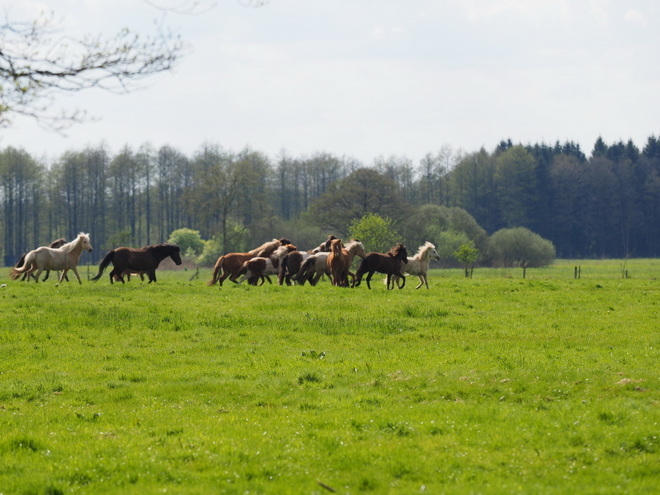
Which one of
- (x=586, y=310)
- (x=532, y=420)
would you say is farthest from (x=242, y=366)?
(x=586, y=310)

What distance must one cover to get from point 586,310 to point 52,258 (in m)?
21.6

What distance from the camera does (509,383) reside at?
12062 mm

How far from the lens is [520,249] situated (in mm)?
79375

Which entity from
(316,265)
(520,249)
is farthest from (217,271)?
(520,249)

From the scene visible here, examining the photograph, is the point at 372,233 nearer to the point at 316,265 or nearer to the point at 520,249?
the point at 520,249

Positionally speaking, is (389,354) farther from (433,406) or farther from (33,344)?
(33,344)

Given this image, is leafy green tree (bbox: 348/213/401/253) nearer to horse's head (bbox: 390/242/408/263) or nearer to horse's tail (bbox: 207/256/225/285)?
horse's tail (bbox: 207/256/225/285)

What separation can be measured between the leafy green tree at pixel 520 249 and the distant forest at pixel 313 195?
31.1 feet

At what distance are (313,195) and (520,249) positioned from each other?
43115mm

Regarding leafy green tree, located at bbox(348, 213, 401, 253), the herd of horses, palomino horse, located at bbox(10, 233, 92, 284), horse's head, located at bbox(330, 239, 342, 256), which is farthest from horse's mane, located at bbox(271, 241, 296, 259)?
leafy green tree, located at bbox(348, 213, 401, 253)

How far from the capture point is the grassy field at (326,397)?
8023 millimetres

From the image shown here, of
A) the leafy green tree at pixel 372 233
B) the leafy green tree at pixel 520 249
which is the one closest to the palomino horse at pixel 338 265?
the leafy green tree at pixel 372 233

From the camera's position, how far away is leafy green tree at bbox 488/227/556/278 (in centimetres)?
7912

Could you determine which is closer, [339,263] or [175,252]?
[339,263]
